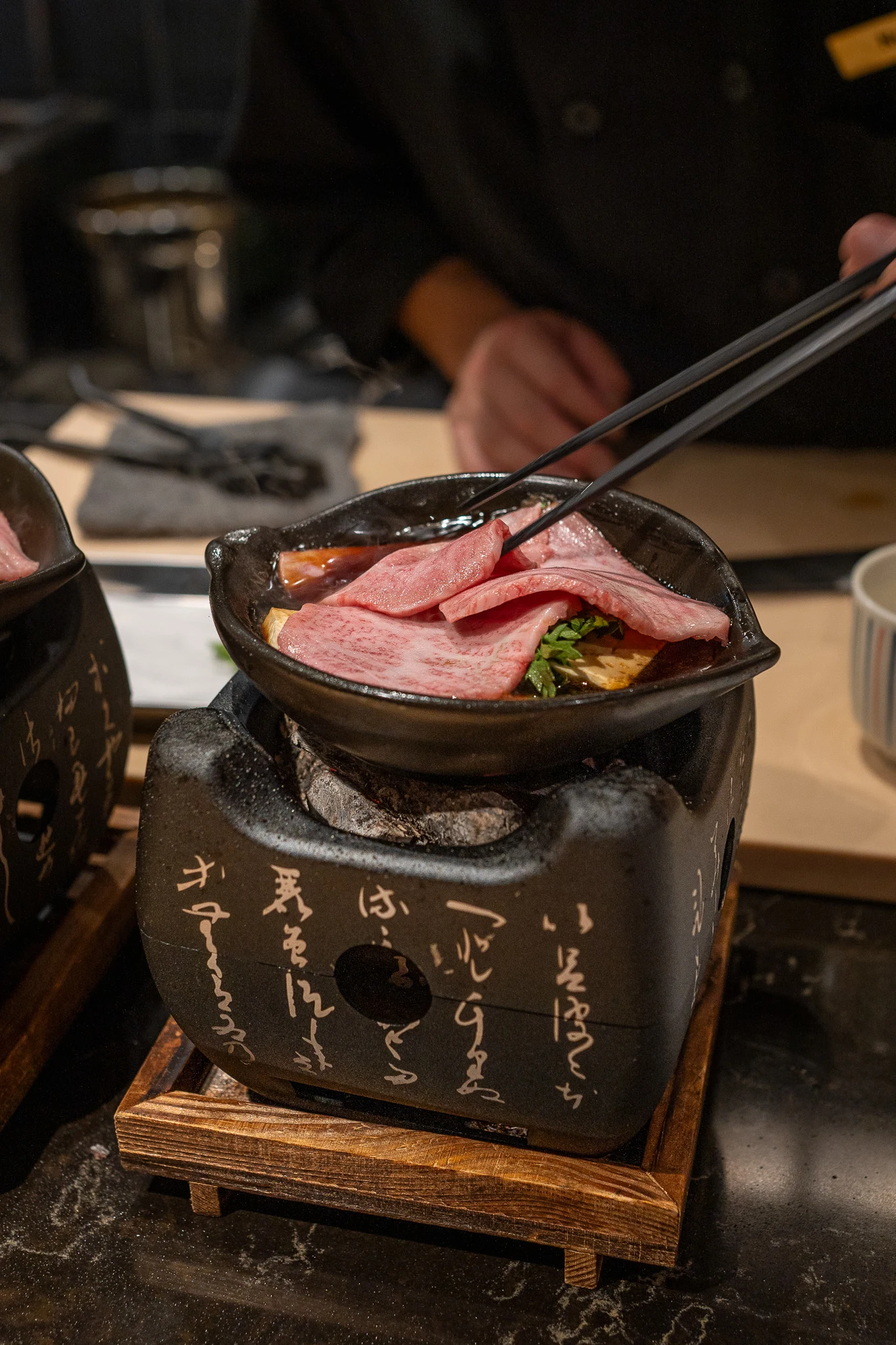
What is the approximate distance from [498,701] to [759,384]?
0.29 meters

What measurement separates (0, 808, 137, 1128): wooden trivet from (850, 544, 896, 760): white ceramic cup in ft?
2.80

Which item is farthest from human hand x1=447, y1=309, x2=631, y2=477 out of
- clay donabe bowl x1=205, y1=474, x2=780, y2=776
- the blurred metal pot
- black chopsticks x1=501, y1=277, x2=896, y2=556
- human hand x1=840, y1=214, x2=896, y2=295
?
the blurred metal pot

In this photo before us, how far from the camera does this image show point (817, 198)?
1790 mm

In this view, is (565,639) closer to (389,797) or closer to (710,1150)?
(389,797)

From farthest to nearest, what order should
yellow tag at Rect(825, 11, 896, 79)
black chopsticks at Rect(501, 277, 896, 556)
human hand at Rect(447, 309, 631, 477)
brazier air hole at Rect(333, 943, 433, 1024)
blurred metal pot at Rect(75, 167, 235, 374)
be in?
blurred metal pot at Rect(75, 167, 235, 374), human hand at Rect(447, 309, 631, 477), yellow tag at Rect(825, 11, 896, 79), brazier air hole at Rect(333, 943, 433, 1024), black chopsticks at Rect(501, 277, 896, 556)

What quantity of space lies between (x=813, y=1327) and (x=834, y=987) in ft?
1.27

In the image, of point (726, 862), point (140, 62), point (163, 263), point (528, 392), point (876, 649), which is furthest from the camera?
point (140, 62)

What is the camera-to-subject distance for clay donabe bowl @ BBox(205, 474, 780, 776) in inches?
30.2

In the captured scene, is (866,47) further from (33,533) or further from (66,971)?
(66,971)

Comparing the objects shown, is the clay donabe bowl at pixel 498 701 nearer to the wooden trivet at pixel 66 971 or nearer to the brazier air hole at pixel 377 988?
the brazier air hole at pixel 377 988

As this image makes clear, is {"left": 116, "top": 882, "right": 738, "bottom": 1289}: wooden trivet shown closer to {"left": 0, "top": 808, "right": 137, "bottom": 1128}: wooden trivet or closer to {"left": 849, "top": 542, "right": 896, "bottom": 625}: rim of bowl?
{"left": 0, "top": 808, "right": 137, "bottom": 1128}: wooden trivet

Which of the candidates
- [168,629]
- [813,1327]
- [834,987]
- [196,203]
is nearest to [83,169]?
[196,203]

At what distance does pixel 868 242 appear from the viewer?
103 cm

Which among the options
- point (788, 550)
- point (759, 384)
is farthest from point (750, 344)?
point (788, 550)
